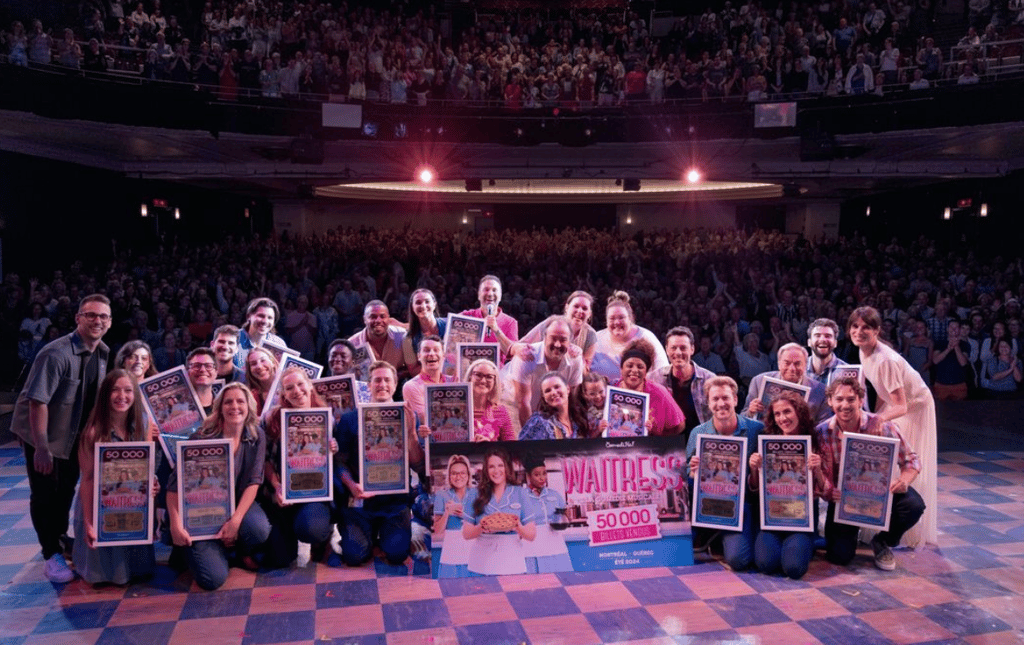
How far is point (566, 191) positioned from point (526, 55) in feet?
22.2

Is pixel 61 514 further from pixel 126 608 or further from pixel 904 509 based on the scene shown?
pixel 904 509

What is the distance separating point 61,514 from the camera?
450 cm

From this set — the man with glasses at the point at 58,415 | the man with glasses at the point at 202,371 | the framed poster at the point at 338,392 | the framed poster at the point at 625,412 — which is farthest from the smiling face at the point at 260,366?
the framed poster at the point at 625,412

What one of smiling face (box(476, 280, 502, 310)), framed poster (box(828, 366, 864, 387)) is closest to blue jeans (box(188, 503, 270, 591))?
smiling face (box(476, 280, 502, 310))

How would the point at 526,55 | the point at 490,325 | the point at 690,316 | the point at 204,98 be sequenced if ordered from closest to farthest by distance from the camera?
the point at 490,325 → the point at 690,316 → the point at 204,98 → the point at 526,55

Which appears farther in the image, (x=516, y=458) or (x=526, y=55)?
(x=526, y=55)

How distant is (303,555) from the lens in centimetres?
475

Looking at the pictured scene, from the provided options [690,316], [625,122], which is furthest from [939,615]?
[625,122]

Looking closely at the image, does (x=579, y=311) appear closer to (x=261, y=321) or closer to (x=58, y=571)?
(x=261, y=321)

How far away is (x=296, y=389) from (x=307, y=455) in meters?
0.39

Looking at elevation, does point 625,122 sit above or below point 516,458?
above

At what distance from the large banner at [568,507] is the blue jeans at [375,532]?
1.12ft

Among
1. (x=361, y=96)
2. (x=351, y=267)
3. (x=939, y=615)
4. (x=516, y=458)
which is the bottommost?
(x=939, y=615)

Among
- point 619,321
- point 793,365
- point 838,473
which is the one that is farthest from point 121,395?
point 838,473
